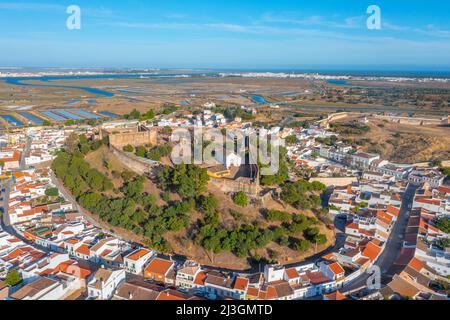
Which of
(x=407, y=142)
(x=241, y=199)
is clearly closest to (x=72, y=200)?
(x=241, y=199)

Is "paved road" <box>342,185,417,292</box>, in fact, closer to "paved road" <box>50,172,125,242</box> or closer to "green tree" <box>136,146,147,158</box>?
"paved road" <box>50,172,125,242</box>

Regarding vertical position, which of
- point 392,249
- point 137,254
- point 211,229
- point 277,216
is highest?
point 277,216

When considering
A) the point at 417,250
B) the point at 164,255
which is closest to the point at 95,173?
the point at 164,255

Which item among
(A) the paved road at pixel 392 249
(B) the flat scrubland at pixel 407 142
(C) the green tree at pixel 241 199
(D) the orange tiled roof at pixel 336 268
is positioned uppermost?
(B) the flat scrubland at pixel 407 142

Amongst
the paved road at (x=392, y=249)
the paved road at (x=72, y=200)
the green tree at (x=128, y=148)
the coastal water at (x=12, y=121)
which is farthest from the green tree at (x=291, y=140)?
the coastal water at (x=12, y=121)

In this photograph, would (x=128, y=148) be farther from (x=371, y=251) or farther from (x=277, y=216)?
(x=371, y=251)

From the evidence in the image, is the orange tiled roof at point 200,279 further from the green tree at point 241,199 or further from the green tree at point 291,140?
the green tree at point 291,140

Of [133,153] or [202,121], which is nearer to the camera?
[133,153]
